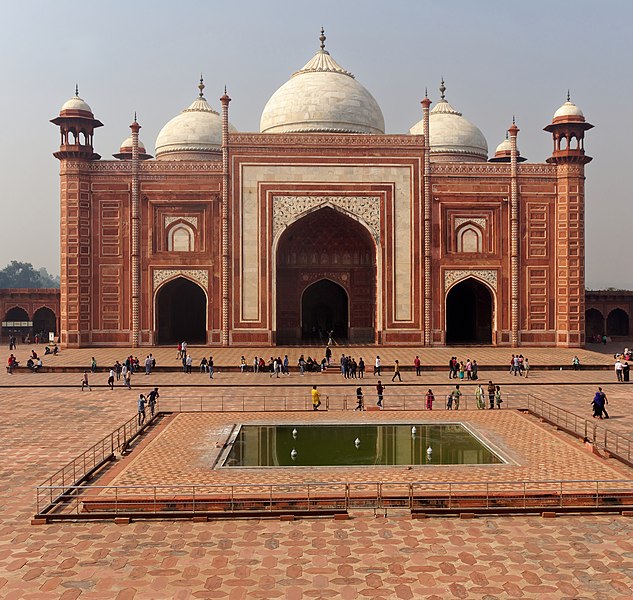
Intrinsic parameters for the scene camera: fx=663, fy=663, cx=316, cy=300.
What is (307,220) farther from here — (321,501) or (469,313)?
(321,501)

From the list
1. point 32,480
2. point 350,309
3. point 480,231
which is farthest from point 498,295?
point 32,480

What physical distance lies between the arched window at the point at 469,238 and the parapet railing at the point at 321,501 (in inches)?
708

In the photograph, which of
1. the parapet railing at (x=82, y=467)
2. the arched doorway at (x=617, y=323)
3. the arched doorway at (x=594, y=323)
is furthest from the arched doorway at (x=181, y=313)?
the arched doorway at (x=617, y=323)

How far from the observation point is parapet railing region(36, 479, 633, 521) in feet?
23.8

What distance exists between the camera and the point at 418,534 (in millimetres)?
6699

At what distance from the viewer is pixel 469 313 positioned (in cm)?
2830

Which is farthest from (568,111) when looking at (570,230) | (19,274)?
(19,274)

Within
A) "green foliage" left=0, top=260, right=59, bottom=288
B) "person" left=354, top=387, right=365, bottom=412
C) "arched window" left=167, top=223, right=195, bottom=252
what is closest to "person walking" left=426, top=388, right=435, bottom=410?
"person" left=354, top=387, right=365, bottom=412

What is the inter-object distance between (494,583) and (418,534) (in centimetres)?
121

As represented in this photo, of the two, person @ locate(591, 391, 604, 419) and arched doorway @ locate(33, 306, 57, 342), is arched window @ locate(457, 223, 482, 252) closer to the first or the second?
person @ locate(591, 391, 604, 419)

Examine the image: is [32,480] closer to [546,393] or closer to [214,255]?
[546,393]

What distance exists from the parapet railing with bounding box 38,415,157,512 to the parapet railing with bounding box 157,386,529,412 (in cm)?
259

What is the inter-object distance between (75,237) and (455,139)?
679 inches

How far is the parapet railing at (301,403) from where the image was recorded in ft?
45.0
